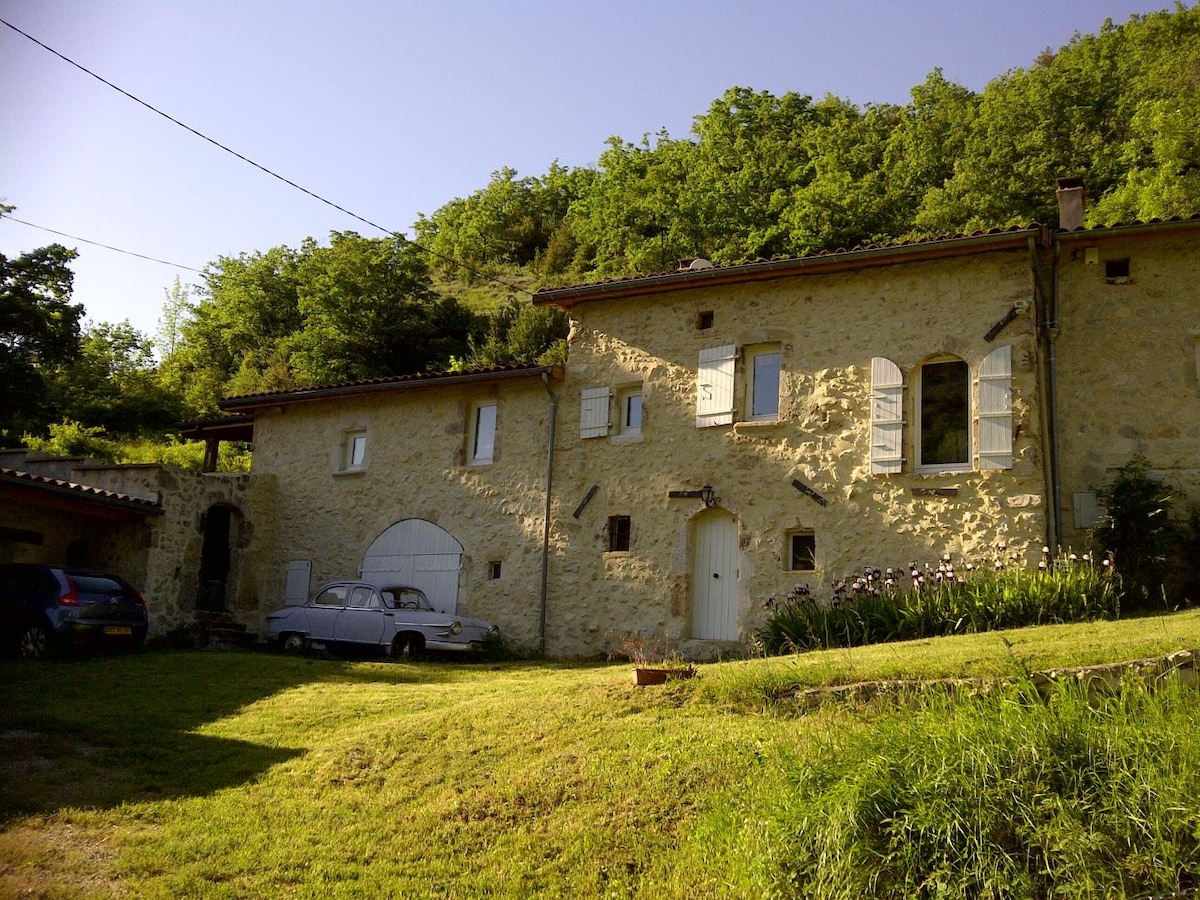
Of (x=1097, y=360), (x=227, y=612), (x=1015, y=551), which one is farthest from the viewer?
(x=227, y=612)

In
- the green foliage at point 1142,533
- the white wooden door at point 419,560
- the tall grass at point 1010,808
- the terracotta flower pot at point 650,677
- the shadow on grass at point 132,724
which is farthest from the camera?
the white wooden door at point 419,560

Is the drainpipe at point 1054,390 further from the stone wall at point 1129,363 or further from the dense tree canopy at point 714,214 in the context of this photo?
the dense tree canopy at point 714,214

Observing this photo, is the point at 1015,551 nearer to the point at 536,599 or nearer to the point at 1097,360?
the point at 1097,360

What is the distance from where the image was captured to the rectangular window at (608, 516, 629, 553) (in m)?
15.6

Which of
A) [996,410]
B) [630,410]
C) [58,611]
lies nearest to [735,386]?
[630,410]

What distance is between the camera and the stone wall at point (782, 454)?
1315 centimetres

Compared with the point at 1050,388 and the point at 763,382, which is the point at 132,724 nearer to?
the point at 763,382

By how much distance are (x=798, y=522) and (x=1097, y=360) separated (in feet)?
14.5

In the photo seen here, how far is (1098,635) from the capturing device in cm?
923

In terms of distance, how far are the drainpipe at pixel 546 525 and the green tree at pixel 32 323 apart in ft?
43.2

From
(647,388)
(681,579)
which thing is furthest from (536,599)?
(647,388)

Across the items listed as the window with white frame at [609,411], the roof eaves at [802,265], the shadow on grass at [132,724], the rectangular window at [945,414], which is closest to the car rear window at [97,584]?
the shadow on grass at [132,724]

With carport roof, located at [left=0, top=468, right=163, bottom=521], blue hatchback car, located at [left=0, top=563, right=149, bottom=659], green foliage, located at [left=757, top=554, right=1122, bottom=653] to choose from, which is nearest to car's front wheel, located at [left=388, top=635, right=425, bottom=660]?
blue hatchback car, located at [left=0, top=563, right=149, bottom=659]

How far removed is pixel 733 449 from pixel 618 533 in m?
2.26
